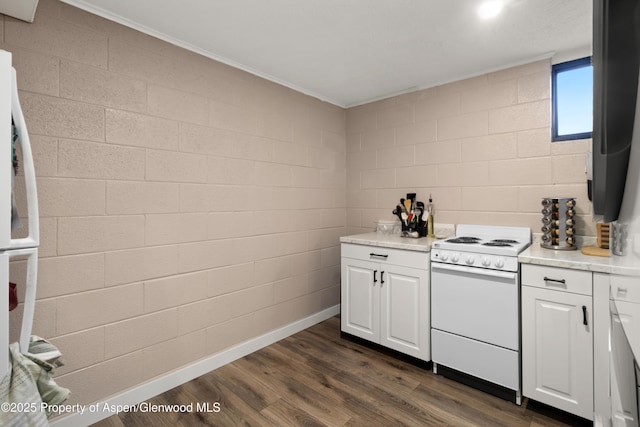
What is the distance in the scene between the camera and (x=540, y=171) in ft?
7.80

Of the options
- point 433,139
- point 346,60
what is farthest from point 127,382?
point 433,139

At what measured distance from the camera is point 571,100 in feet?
7.63

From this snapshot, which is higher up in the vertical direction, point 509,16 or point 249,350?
point 509,16

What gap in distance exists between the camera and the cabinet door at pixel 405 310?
237 cm

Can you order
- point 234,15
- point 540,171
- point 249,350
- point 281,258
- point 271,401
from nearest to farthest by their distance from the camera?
point 234,15
point 271,401
point 540,171
point 249,350
point 281,258

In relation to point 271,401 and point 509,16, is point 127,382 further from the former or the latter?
point 509,16

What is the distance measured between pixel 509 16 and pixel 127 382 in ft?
10.9

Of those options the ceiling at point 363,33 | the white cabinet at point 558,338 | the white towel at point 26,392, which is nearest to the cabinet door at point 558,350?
the white cabinet at point 558,338

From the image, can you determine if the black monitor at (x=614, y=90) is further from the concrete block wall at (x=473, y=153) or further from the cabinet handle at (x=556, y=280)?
the concrete block wall at (x=473, y=153)

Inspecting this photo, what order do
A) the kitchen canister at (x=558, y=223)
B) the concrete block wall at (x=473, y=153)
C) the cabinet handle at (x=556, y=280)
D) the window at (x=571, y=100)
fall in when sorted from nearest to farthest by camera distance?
the cabinet handle at (x=556, y=280), the kitchen canister at (x=558, y=223), the window at (x=571, y=100), the concrete block wall at (x=473, y=153)

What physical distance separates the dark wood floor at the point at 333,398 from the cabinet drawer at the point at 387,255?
32.3 inches

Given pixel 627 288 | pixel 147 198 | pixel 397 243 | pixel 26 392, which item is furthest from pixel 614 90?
pixel 147 198

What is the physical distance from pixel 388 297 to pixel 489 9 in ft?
6.88

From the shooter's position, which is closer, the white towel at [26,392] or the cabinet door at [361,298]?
the white towel at [26,392]
